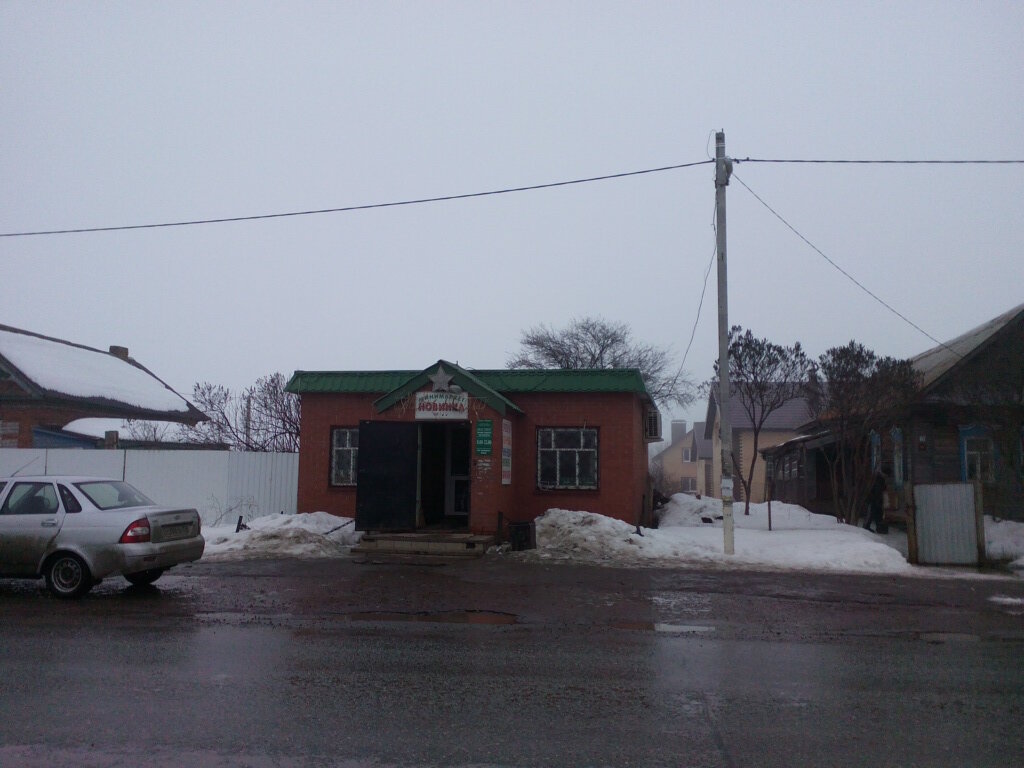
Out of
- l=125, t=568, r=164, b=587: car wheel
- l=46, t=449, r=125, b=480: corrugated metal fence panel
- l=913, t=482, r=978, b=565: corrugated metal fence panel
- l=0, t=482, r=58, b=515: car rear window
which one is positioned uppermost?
l=46, t=449, r=125, b=480: corrugated metal fence panel

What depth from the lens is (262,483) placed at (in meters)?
21.3

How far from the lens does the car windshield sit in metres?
11.4

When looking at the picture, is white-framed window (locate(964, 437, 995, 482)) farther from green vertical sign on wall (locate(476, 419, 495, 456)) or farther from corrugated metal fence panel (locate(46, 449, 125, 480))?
corrugated metal fence panel (locate(46, 449, 125, 480))

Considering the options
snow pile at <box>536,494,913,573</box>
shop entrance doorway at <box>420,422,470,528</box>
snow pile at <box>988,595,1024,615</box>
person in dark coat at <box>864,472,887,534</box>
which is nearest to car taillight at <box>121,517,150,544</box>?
snow pile at <box>536,494,913,573</box>

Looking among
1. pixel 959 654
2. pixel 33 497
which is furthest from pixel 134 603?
pixel 959 654

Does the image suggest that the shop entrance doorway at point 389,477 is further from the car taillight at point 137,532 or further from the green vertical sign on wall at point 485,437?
the car taillight at point 137,532

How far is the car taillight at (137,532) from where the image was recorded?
10781 millimetres

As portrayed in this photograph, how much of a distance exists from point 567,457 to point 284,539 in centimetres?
662

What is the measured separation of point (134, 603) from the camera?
1062 cm

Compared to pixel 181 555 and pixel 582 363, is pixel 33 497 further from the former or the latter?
pixel 582 363

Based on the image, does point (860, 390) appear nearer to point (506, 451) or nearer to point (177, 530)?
point (506, 451)

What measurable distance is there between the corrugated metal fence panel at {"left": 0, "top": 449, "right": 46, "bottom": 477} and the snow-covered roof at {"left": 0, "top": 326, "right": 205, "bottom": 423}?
8002mm

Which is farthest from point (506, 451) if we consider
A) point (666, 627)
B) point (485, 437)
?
point (666, 627)

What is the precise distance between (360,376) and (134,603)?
31.4 feet
